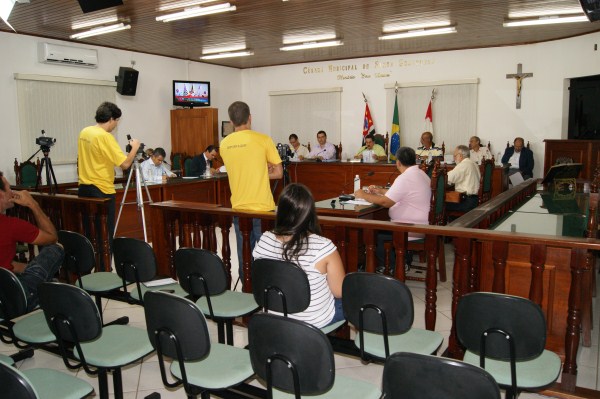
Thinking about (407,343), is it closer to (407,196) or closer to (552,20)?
(407,196)

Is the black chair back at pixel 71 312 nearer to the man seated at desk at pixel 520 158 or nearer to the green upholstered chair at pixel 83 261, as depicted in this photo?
the green upholstered chair at pixel 83 261

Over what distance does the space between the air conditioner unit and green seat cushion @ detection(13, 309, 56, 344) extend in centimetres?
667

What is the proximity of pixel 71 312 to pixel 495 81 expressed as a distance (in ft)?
31.3

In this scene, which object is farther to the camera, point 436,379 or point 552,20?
point 552,20

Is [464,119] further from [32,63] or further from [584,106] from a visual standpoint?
[32,63]

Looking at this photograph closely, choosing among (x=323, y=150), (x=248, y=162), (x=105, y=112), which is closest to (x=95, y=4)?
(x=105, y=112)

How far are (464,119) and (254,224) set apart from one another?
7.62 metres

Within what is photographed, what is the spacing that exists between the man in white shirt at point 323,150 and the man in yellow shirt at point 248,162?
23.4ft

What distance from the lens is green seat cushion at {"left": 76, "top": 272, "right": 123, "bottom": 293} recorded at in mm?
3338

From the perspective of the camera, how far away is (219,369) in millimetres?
2141

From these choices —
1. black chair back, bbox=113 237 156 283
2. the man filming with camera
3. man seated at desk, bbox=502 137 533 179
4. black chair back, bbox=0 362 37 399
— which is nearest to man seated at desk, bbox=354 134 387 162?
man seated at desk, bbox=502 137 533 179

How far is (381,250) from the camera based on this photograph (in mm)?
4699

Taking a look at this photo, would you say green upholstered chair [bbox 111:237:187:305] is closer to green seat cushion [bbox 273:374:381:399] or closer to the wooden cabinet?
green seat cushion [bbox 273:374:381:399]

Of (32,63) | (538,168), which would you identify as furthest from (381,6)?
(32,63)
